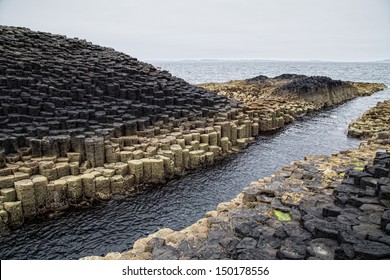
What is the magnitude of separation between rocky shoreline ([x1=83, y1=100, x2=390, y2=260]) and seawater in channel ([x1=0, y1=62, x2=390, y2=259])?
1571 millimetres

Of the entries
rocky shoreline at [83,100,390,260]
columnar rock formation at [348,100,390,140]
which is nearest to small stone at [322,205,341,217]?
rocky shoreline at [83,100,390,260]

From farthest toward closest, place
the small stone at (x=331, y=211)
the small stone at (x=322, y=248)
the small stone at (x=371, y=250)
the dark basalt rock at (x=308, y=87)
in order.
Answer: the dark basalt rock at (x=308, y=87) → the small stone at (x=331, y=211) → the small stone at (x=322, y=248) → the small stone at (x=371, y=250)

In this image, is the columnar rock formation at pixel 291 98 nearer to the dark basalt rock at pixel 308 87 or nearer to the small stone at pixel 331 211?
the dark basalt rock at pixel 308 87

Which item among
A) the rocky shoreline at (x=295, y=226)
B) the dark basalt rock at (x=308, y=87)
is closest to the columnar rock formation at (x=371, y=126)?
the rocky shoreline at (x=295, y=226)

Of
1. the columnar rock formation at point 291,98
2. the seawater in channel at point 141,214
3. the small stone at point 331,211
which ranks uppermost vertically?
the columnar rock formation at point 291,98

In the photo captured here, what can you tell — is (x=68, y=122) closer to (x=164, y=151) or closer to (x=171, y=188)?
(x=164, y=151)

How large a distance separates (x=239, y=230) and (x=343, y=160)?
598 centimetres

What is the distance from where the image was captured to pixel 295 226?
5781 mm

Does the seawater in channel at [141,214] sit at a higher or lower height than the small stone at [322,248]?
lower

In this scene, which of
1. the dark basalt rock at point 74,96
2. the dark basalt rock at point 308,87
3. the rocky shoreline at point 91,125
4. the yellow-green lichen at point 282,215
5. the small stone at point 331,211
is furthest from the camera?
the dark basalt rock at point 308,87

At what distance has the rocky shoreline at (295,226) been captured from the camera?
4801mm

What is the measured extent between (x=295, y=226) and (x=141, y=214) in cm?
446

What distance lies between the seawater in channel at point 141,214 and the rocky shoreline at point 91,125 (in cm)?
55
